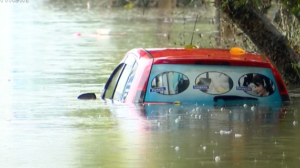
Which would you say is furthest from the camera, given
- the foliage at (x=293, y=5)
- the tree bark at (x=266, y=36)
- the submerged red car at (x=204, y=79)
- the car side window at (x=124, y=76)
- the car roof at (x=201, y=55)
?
the tree bark at (x=266, y=36)

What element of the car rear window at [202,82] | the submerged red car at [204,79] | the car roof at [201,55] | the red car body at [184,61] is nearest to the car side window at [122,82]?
the red car body at [184,61]

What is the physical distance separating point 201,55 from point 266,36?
5.90 metres

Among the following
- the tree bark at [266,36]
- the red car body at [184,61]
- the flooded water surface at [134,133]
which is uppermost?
the red car body at [184,61]

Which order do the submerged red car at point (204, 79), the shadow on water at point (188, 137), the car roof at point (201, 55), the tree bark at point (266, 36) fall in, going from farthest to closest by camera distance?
the tree bark at point (266, 36) < the car roof at point (201, 55) < the submerged red car at point (204, 79) < the shadow on water at point (188, 137)

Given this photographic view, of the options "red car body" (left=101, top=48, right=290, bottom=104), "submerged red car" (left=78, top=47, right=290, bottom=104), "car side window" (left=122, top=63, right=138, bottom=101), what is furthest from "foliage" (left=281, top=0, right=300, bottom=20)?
"car side window" (left=122, top=63, right=138, bottom=101)

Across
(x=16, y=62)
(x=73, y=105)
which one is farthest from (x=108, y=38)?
(x=73, y=105)

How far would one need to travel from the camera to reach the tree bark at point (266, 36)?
1700 cm

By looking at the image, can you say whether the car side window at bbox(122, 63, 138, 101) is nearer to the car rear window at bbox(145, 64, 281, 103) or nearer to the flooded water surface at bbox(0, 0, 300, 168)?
the flooded water surface at bbox(0, 0, 300, 168)

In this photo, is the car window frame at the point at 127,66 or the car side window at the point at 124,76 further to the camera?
the car side window at the point at 124,76

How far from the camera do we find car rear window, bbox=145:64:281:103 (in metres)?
11.4

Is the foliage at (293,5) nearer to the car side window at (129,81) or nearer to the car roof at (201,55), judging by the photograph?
the car roof at (201,55)

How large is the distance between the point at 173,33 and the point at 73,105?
76.1ft

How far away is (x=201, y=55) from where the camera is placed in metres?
11.6

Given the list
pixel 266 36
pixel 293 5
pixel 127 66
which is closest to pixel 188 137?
pixel 127 66
